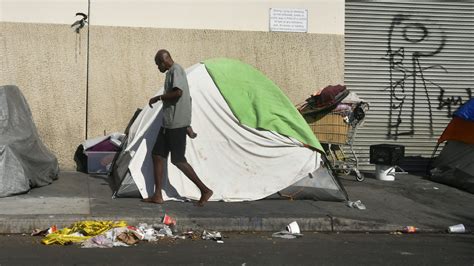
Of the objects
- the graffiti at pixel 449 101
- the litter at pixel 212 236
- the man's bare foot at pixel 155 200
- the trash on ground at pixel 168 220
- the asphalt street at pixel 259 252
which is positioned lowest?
the asphalt street at pixel 259 252

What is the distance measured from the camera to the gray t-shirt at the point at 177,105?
8195 millimetres

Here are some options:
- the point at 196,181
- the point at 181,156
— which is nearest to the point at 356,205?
the point at 196,181

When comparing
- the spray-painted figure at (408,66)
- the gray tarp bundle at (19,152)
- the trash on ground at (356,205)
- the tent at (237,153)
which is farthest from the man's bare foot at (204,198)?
the spray-painted figure at (408,66)

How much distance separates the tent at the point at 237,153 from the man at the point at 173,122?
0.42 meters

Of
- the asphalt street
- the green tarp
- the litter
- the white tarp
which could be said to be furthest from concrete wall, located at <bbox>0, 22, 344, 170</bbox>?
the litter

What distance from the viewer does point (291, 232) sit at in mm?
7707

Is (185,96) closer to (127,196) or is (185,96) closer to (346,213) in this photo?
(127,196)

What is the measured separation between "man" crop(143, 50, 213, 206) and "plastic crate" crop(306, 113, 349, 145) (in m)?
2.87

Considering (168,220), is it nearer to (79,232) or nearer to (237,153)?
(79,232)

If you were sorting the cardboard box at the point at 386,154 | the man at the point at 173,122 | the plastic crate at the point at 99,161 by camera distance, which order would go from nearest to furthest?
the man at the point at 173,122 → the plastic crate at the point at 99,161 → the cardboard box at the point at 386,154

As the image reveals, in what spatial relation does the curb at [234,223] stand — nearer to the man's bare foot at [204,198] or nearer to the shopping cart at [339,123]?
the man's bare foot at [204,198]

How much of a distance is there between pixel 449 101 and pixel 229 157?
16.7ft

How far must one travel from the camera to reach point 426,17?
39.2 feet

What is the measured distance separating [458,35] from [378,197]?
403 centimetres
